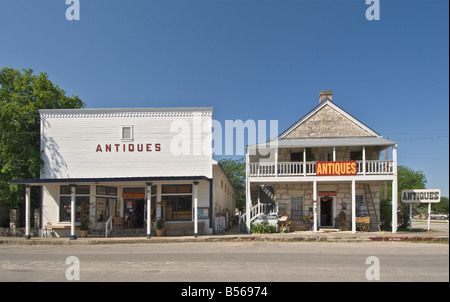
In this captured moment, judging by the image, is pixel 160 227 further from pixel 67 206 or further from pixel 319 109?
pixel 319 109

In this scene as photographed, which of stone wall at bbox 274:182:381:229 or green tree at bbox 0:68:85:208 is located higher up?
green tree at bbox 0:68:85:208

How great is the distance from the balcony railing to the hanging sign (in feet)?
8.84

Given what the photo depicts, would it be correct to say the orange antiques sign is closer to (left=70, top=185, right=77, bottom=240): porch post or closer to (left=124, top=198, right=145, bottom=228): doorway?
(left=124, top=198, right=145, bottom=228): doorway

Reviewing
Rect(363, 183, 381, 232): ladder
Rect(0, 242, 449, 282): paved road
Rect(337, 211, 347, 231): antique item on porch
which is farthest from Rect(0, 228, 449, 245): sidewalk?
Rect(0, 242, 449, 282): paved road

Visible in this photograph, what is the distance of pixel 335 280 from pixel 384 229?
1609 cm

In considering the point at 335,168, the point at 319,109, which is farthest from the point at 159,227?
the point at 319,109

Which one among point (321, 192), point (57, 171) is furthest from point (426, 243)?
point (57, 171)

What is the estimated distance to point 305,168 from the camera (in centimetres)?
2141

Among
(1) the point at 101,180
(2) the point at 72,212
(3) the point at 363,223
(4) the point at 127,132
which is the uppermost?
(4) the point at 127,132

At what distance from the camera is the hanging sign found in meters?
21.6

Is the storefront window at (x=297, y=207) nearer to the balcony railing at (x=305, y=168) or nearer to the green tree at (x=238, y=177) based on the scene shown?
the balcony railing at (x=305, y=168)

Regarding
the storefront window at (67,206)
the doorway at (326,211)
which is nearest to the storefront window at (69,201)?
the storefront window at (67,206)

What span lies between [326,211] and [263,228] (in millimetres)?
5038

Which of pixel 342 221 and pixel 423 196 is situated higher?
pixel 423 196
